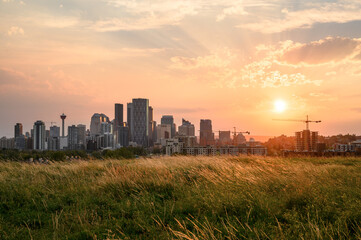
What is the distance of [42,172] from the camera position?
14.3 meters

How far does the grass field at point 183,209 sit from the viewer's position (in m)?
6.01

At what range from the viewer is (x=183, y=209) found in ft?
24.9

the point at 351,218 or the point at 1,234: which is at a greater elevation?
the point at 351,218

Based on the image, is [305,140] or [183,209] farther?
[305,140]

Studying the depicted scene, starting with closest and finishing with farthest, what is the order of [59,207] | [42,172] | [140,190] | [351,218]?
[351,218] < [59,207] < [140,190] < [42,172]

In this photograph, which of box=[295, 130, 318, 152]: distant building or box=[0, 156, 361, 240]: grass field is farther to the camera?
box=[295, 130, 318, 152]: distant building

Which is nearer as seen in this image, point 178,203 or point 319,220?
point 319,220

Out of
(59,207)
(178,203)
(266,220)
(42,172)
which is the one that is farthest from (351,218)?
(42,172)

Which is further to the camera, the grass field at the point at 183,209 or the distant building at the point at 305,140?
the distant building at the point at 305,140

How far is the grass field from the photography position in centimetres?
Result: 601

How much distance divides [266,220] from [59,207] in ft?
19.5

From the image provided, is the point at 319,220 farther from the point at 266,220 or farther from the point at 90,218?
the point at 90,218

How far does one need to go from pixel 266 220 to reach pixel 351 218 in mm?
1724

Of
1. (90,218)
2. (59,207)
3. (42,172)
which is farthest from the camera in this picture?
(42,172)
